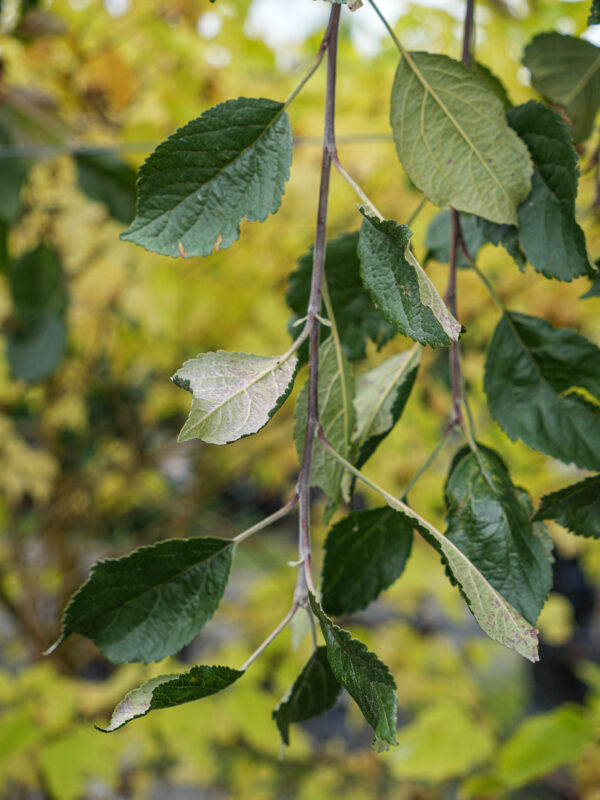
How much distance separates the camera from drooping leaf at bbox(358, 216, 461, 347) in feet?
0.72

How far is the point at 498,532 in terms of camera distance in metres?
0.27

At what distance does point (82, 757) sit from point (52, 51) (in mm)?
1259

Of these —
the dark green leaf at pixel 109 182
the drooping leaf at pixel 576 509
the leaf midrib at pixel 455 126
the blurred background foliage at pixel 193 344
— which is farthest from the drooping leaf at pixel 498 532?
the dark green leaf at pixel 109 182

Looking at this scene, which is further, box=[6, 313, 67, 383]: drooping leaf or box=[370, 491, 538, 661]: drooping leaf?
box=[6, 313, 67, 383]: drooping leaf

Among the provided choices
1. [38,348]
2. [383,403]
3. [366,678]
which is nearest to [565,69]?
[383,403]

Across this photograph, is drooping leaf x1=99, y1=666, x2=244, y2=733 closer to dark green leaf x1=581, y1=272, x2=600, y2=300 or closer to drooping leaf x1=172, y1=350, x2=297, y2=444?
drooping leaf x1=172, y1=350, x2=297, y2=444

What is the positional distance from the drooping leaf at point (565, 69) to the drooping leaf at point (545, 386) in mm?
119

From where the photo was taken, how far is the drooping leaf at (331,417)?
0.27m

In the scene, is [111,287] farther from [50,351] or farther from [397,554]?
[397,554]

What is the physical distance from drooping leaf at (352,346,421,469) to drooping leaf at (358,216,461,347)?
0.08 m

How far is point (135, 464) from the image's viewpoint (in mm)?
1911

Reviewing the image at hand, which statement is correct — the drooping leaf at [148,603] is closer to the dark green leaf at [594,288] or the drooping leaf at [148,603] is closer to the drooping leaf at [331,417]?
the drooping leaf at [331,417]

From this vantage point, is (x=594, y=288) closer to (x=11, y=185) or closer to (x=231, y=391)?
(x=231, y=391)

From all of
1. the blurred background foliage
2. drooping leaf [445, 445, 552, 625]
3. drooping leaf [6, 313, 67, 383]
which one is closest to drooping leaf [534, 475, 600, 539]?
drooping leaf [445, 445, 552, 625]
